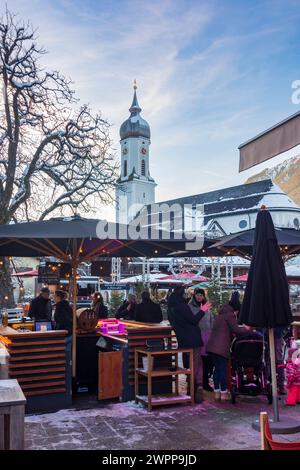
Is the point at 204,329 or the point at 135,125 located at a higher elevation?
the point at 135,125

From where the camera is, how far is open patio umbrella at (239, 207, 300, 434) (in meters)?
5.42

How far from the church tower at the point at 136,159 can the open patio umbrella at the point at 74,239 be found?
7535cm

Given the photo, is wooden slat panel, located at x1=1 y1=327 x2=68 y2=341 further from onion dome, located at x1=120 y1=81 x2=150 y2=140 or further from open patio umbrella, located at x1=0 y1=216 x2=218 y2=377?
onion dome, located at x1=120 y1=81 x2=150 y2=140

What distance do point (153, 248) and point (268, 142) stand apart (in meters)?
5.03

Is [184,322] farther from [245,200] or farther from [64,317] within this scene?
[245,200]

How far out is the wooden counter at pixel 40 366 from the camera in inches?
251

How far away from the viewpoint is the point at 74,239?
7.59 metres

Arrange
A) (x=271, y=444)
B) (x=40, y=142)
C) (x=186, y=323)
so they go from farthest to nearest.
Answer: (x=40, y=142) < (x=186, y=323) < (x=271, y=444)

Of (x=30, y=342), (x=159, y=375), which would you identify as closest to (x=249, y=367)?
(x=159, y=375)

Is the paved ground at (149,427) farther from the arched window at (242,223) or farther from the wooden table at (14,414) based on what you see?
the arched window at (242,223)

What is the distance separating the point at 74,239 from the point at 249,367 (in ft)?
11.3

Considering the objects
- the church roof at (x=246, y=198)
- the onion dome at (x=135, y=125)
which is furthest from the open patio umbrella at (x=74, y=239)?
the onion dome at (x=135, y=125)

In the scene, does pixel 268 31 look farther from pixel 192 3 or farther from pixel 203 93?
pixel 203 93

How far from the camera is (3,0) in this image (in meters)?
16.9
